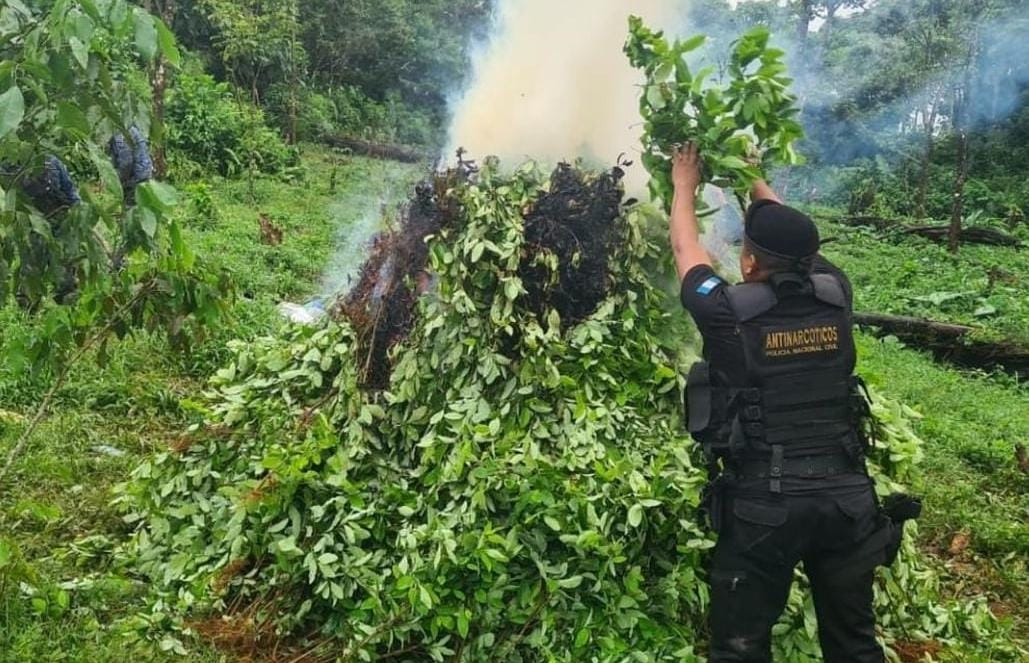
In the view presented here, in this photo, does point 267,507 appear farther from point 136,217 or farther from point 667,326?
point 667,326

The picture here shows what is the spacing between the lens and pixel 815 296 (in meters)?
3.01

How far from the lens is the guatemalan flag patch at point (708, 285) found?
3.04m

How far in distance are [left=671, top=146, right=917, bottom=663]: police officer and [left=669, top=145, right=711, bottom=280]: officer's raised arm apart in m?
0.08

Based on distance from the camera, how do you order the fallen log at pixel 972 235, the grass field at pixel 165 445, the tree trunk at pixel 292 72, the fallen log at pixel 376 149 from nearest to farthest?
1. the grass field at pixel 165 445
2. the tree trunk at pixel 292 72
3. the fallen log at pixel 972 235
4. the fallen log at pixel 376 149

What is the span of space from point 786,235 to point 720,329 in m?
0.37

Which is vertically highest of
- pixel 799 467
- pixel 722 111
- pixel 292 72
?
pixel 292 72

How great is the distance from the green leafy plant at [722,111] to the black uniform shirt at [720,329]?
57 centimetres

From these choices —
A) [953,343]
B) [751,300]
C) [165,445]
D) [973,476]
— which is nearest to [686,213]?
[751,300]

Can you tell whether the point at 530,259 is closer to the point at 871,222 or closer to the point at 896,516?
the point at 896,516

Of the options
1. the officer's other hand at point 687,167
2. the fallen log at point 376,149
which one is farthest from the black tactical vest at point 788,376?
the fallen log at point 376,149

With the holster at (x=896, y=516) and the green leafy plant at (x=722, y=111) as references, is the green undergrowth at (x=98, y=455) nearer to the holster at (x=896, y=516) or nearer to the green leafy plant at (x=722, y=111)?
the green leafy plant at (x=722, y=111)

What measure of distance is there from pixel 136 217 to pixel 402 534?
1.70 meters

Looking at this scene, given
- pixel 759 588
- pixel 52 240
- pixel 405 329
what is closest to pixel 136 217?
pixel 52 240

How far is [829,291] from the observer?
3.04m
